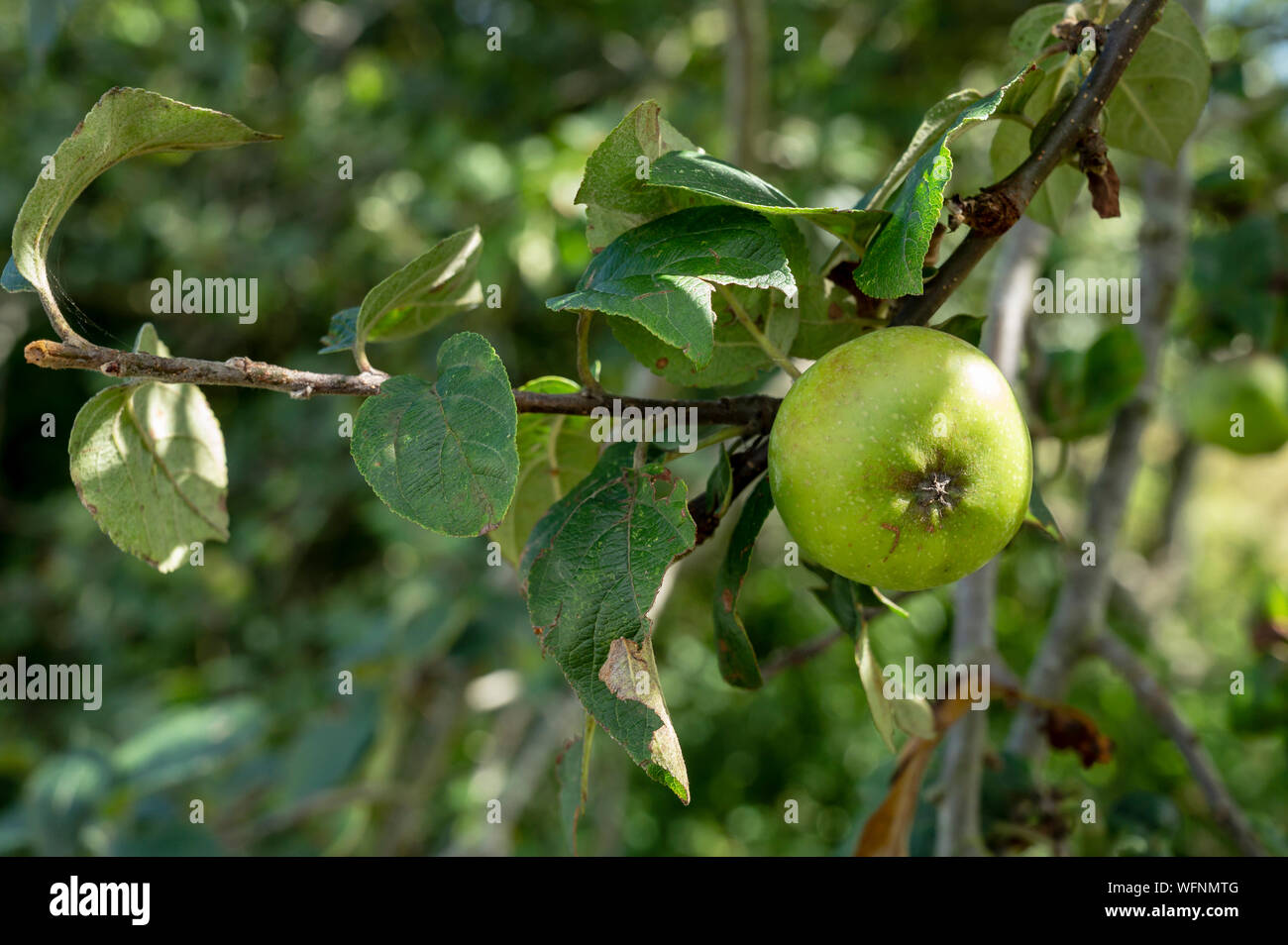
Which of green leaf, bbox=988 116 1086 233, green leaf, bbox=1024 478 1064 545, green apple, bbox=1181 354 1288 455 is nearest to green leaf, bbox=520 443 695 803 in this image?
green leaf, bbox=1024 478 1064 545

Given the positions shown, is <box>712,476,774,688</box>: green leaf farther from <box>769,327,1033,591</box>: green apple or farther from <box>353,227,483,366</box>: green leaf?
<box>353,227,483,366</box>: green leaf

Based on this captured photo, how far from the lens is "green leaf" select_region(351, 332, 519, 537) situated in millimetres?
547

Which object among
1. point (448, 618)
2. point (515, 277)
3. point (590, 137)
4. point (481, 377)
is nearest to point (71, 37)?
point (515, 277)

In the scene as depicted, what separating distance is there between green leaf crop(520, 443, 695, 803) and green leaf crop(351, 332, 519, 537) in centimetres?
8

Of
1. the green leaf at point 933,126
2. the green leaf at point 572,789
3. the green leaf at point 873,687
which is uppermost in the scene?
the green leaf at point 933,126

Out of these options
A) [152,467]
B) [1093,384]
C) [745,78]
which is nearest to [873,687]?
[152,467]

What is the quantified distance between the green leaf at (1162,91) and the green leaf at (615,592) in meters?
0.47

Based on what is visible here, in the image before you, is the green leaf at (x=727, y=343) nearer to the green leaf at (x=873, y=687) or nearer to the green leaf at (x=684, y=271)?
the green leaf at (x=684, y=271)

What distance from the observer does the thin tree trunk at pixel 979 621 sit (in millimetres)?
1031

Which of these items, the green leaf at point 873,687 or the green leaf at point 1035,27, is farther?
the green leaf at point 1035,27

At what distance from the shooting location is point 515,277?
2703mm

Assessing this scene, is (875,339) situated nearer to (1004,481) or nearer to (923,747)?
(1004,481)

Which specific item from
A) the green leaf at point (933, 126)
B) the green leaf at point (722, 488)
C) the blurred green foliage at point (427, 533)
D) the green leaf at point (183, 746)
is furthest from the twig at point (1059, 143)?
the green leaf at point (183, 746)
